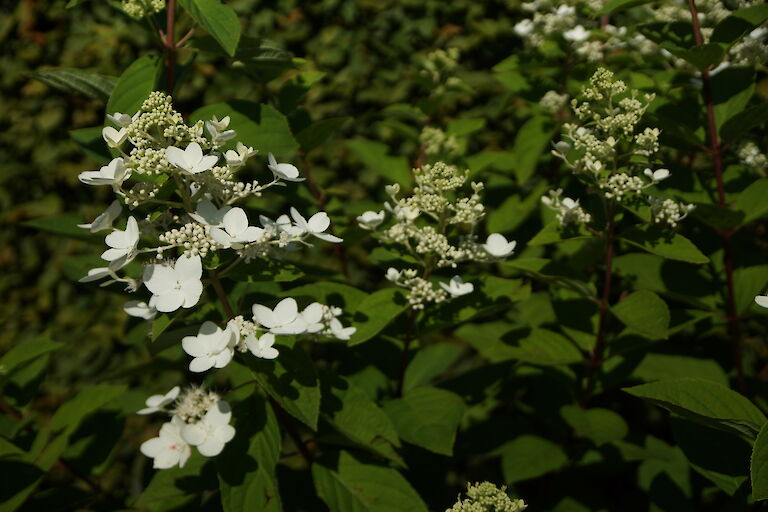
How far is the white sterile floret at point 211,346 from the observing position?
1455 mm

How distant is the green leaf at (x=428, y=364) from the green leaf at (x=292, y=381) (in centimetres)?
88

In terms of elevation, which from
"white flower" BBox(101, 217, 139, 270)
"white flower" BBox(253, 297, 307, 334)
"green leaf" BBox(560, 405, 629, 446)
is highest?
"white flower" BBox(101, 217, 139, 270)

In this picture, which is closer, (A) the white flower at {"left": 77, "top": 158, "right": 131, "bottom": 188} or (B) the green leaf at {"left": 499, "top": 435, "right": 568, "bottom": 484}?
(A) the white flower at {"left": 77, "top": 158, "right": 131, "bottom": 188}

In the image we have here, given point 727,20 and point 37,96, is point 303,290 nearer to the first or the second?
point 727,20

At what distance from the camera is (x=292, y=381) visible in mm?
1620

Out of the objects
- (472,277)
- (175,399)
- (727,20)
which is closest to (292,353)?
(175,399)

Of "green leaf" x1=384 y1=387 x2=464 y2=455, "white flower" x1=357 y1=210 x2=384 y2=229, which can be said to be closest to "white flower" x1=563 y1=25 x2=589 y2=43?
"white flower" x1=357 y1=210 x2=384 y2=229

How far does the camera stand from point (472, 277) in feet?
6.58

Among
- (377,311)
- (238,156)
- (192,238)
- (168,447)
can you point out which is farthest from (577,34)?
(168,447)

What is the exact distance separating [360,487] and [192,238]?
0.99 metres

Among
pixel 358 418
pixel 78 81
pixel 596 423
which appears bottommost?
pixel 596 423

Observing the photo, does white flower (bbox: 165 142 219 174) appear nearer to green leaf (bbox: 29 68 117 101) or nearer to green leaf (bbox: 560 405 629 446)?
green leaf (bbox: 29 68 117 101)

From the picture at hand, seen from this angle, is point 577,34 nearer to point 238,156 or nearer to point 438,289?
point 438,289

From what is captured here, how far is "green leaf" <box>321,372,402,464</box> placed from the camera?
174cm
